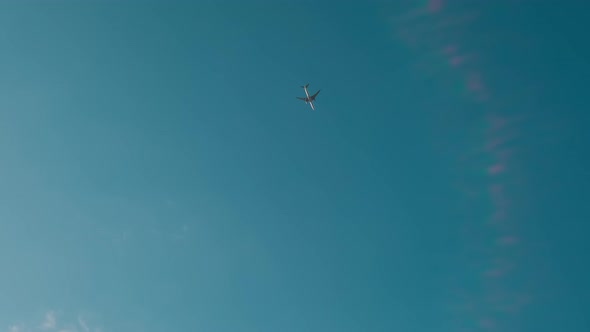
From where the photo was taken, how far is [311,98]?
116 meters
